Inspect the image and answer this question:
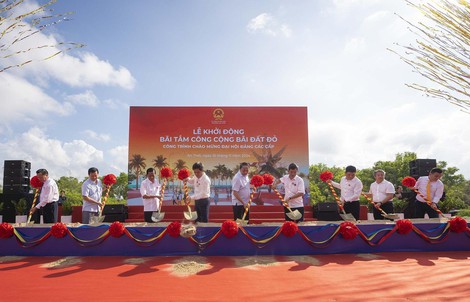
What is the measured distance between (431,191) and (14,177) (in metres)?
8.81

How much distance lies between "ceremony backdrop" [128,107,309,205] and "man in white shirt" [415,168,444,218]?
13.8 feet

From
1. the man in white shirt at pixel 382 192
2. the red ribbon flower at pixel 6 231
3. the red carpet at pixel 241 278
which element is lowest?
the red carpet at pixel 241 278

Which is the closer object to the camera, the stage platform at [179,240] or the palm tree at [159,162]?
the stage platform at [179,240]

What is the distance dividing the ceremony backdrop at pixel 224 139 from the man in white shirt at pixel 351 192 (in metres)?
4.59

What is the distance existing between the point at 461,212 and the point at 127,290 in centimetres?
657

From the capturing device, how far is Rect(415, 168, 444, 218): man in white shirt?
15.5ft

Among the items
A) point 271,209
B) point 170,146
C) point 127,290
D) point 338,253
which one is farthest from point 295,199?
point 170,146

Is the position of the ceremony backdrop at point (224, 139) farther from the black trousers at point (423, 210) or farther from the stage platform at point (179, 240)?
the stage platform at point (179, 240)

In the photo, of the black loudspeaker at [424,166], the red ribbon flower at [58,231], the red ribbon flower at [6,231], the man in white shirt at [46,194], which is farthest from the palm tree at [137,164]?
the black loudspeaker at [424,166]

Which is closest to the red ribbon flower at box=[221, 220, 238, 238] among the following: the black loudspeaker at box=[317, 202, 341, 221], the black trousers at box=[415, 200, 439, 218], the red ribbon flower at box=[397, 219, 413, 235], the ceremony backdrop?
the red ribbon flower at box=[397, 219, 413, 235]

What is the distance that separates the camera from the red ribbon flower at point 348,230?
3587mm

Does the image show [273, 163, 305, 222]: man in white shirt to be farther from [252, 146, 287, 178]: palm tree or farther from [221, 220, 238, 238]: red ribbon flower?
[252, 146, 287, 178]: palm tree

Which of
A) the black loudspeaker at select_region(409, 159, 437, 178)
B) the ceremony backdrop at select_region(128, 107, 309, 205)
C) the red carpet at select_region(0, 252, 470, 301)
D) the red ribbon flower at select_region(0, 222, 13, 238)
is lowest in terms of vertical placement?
the red carpet at select_region(0, 252, 470, 301)

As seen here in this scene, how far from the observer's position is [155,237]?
3.57 metres
